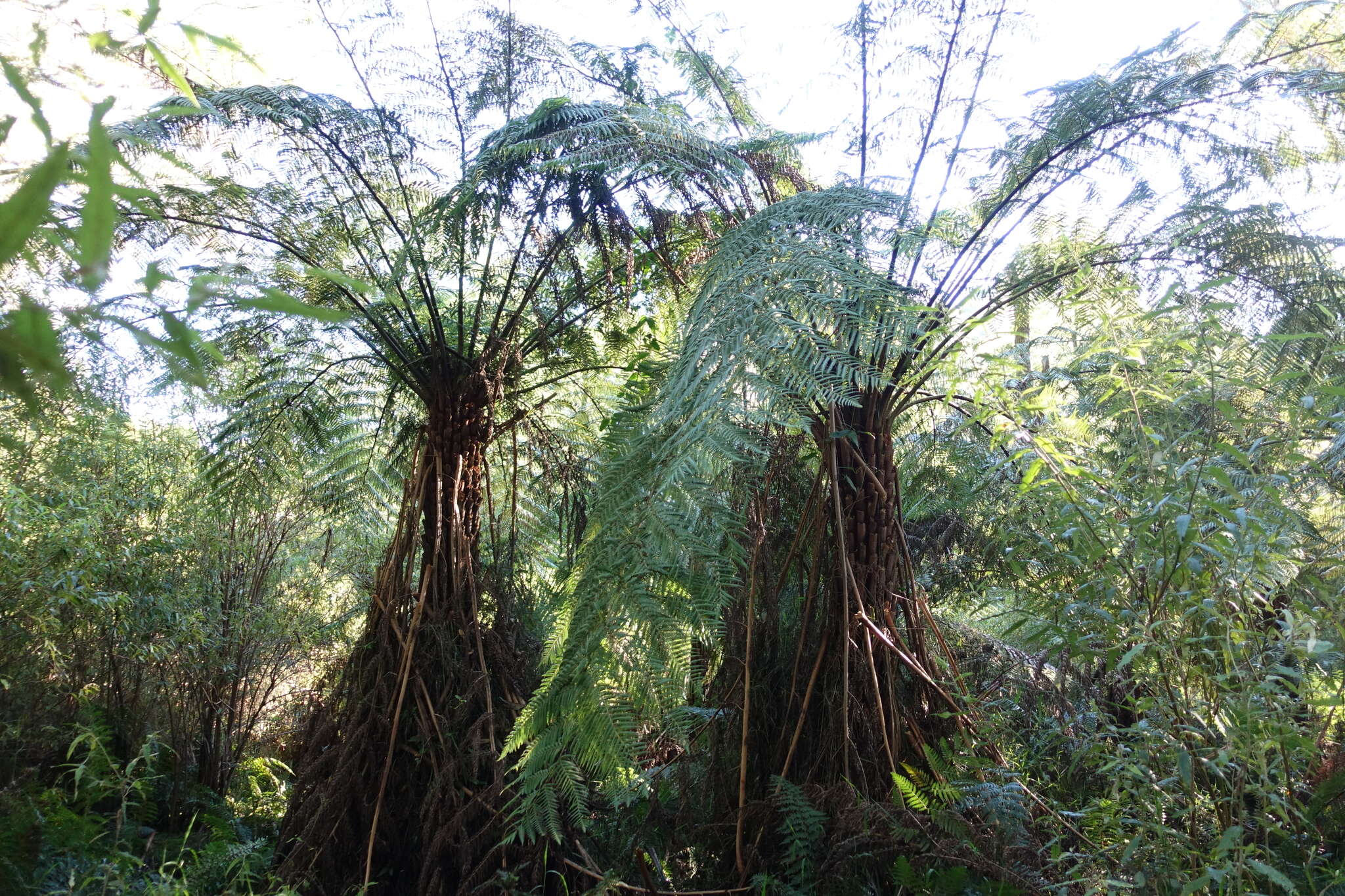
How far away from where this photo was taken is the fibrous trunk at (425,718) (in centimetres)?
218

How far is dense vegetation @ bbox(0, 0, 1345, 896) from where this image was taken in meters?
1.21

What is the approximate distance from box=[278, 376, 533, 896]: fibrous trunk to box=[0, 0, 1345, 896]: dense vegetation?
0.05 ft

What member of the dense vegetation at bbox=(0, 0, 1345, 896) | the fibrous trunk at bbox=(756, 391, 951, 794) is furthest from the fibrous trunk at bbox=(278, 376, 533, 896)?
the fibrous trunk at bbox=(756, 391, 951, 794)

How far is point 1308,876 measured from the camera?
104 centimetres

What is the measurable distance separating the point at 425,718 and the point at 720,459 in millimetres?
1337

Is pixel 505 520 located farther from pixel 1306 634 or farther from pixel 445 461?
pixel 1306 634

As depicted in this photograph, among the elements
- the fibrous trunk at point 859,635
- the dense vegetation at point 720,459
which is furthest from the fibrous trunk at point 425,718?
the fibrous trunk at point 859,635

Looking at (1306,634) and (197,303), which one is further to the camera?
(1306,634)

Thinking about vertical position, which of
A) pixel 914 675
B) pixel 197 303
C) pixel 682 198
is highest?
pixel 682 198

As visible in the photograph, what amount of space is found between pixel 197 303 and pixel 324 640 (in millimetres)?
5031

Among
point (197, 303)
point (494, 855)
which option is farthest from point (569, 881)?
point (197, 303)

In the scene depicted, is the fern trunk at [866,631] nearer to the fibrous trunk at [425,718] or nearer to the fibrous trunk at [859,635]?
the fibrous trunk at [859,635]

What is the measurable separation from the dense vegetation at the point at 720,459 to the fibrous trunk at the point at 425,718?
0.6 inches

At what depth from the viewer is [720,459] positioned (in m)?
1.43
